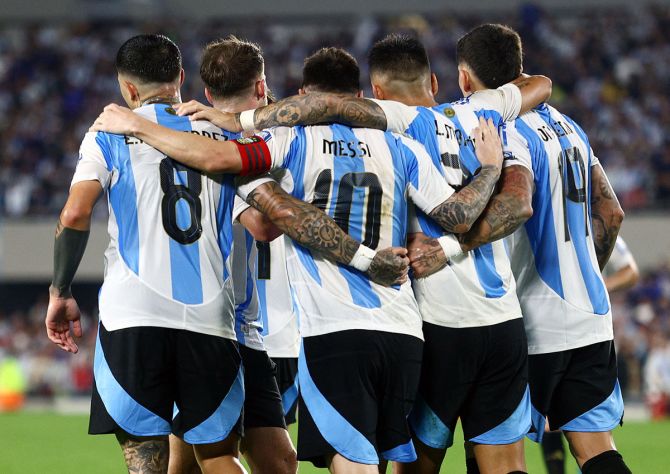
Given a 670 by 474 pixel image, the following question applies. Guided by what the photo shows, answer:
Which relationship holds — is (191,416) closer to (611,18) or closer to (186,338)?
(186,338)

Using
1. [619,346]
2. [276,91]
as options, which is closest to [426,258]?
[619,346]

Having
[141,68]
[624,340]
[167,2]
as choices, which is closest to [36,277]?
[167,2]

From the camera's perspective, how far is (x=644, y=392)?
17.8 meters

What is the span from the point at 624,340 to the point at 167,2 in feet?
55.5

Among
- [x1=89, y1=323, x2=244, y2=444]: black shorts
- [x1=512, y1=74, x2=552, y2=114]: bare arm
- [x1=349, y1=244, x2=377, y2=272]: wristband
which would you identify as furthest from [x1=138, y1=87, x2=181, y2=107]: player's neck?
[x1=512, y1=74, x2=552, y2=114]: bare arm

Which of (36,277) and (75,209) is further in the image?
(36,277)

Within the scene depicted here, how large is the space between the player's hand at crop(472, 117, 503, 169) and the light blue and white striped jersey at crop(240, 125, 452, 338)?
0.46 m

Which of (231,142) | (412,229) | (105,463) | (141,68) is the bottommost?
(105,463)

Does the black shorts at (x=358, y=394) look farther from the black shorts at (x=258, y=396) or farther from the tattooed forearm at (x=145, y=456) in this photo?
the black shorts at (x=258, y=396)

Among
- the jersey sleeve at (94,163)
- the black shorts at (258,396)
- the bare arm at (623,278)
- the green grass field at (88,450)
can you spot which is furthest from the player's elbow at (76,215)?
the green grass field at (88,450)

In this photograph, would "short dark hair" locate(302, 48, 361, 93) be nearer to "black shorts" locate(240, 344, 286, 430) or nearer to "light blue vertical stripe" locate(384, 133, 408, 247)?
"light blue vertical stripe" locate(384, 133, 408, 247)

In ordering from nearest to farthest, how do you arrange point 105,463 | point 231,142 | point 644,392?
1. point 231,142
2. point 105,463
3. point 644,392

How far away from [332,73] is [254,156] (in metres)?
0.63

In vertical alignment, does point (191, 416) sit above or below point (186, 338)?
below
